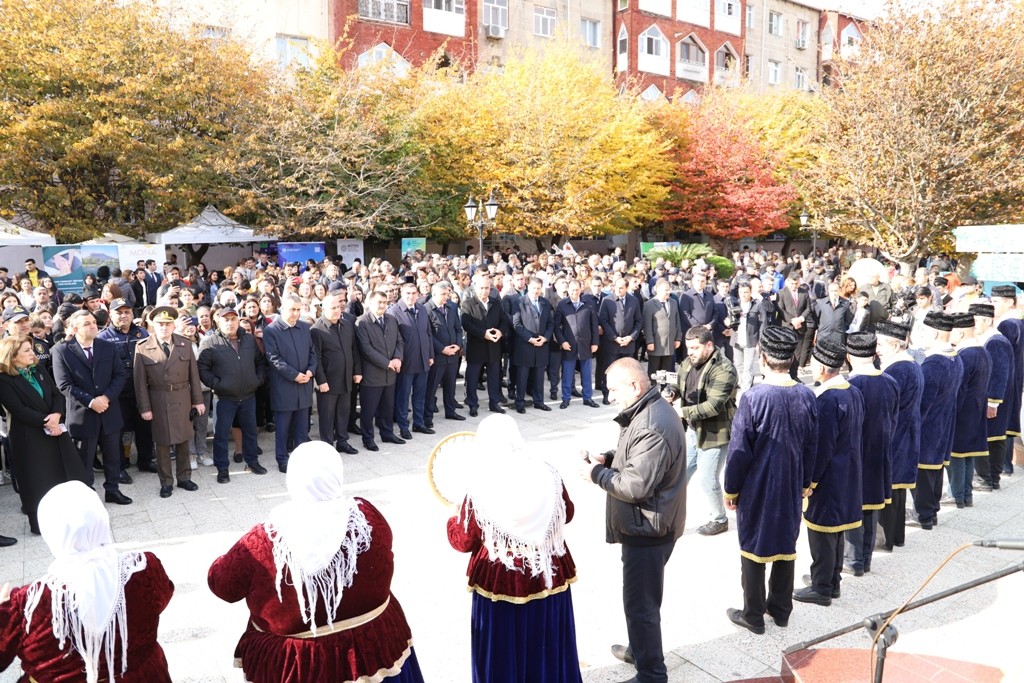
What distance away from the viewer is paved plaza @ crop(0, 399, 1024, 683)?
14.5ft

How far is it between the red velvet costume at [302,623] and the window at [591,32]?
36.8 metres

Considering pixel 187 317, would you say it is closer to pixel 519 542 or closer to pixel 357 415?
pixel 357 415

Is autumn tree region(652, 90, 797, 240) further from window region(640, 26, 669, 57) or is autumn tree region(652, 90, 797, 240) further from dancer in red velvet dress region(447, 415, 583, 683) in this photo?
dancer in red velvet dress region(447, 415, 583, 683)

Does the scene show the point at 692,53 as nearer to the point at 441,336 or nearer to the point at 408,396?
the point at 441,336

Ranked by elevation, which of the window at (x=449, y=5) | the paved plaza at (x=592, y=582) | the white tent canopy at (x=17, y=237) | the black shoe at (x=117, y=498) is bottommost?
the paved plaza at (x=592, y=582)

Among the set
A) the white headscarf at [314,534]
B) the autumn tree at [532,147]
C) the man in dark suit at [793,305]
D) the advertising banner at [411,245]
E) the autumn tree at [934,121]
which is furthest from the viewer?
the autumn tree at [532,147]

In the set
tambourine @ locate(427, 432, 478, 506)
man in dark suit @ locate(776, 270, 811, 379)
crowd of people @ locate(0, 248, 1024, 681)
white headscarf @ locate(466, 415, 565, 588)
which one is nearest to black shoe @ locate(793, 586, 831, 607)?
crowd of people @ locate(0, 248, 1024, 681)

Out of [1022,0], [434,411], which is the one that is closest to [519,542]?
[434,411]

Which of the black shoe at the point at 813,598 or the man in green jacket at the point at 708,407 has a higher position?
the man in green jacket at the point at 708,407

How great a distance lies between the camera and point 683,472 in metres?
4.00

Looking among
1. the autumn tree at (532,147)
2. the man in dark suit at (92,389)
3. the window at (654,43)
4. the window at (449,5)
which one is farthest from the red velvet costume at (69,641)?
the window at (654,43)

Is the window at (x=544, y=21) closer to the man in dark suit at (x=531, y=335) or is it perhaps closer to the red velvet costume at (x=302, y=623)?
A: the man in dark suit at (x=531, y=335)

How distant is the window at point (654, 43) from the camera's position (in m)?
37.6

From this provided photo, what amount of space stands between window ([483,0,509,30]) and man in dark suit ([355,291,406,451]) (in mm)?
26765
